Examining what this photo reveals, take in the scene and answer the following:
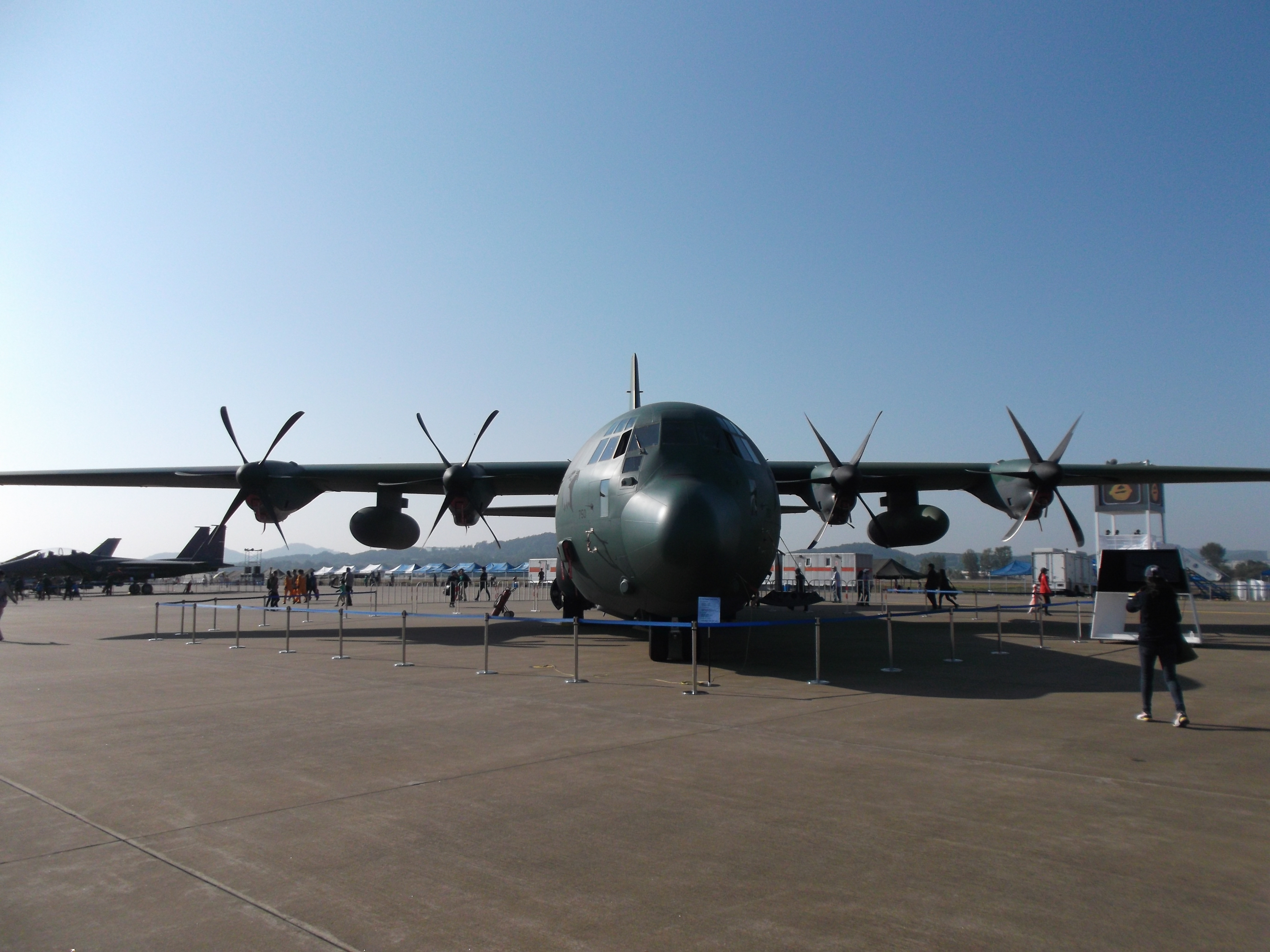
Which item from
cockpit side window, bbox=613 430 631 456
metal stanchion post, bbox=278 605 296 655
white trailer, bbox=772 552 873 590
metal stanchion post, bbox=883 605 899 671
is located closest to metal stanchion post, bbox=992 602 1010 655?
metal stanchion post, bbox=883 605 899 671

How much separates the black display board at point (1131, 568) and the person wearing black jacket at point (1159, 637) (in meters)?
8.08

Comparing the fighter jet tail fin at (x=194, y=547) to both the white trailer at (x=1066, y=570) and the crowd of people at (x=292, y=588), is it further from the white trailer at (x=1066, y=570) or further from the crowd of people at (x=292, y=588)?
the white trailer at (x=1066, y=570)

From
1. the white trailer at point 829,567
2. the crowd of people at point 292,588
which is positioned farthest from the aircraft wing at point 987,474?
the white trailer at point 829,567

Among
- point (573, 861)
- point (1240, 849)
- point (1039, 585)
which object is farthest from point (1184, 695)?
point (1039, 585)

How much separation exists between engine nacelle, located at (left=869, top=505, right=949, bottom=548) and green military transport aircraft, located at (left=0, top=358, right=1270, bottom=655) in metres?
0.04

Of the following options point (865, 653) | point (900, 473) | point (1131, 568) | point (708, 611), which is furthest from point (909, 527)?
point (708, 611)

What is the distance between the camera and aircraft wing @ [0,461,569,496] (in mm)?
21766

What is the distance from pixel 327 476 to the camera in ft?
71.6

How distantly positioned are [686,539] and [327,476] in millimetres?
14660

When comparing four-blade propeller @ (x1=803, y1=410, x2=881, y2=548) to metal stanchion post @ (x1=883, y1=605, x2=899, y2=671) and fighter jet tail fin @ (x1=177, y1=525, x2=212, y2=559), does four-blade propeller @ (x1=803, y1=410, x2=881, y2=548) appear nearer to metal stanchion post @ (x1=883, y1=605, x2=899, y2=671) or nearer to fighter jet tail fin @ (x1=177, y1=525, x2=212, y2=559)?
metal stanchion post @ (x1=883, y1=605, x2=899, y2=671)

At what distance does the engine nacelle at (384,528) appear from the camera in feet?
72.6

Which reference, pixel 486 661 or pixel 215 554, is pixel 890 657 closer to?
pixel 486 661

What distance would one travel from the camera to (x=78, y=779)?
20.6 feet

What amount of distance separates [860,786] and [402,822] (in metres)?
3.27
